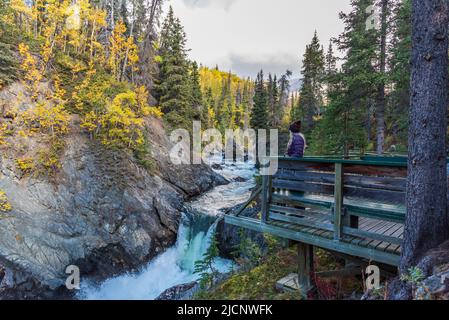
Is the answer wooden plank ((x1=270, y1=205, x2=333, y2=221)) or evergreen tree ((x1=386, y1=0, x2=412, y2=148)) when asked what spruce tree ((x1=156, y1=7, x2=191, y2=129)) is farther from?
wooden plank ((x1=270, y1=205, x2=333, y2=221))

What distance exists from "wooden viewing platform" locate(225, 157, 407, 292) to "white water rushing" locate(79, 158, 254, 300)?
5212mm

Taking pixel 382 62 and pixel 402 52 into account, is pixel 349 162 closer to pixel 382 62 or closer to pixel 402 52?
pixel 402 52

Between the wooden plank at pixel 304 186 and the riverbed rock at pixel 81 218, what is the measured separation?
851cm

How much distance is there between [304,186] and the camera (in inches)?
194

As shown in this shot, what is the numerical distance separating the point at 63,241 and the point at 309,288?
373 inches

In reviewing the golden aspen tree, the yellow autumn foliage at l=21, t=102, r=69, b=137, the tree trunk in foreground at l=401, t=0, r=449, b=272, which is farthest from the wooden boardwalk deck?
the golden aspen tree

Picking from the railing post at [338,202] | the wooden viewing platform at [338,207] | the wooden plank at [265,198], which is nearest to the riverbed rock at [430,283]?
the wooden viewing platform at [338,207]

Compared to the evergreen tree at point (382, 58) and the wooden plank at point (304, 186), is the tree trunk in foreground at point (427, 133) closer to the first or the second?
the wooden plank at point (304, 186)

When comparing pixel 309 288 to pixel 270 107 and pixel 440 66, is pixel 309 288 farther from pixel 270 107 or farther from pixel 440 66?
pixel 270 107

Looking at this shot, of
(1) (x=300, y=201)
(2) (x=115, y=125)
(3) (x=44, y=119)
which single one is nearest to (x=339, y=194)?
(1) (x=300, y=201)

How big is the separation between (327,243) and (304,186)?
107cm

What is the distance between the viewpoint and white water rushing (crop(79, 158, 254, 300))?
10227 millimetres

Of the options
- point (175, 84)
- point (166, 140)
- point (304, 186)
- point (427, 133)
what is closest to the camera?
point (427, 133)
